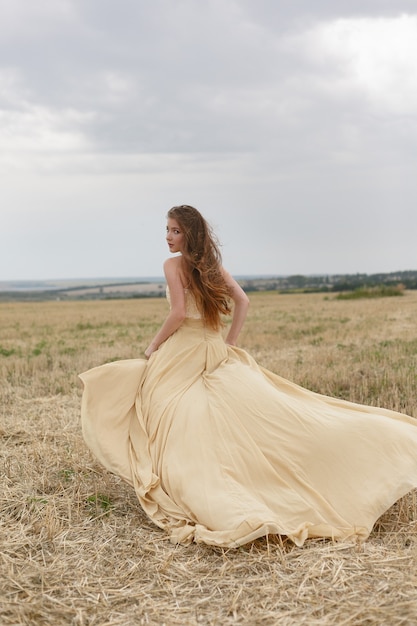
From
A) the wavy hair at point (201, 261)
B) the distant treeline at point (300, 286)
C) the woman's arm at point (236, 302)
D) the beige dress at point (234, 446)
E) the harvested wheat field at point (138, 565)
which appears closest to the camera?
the harvested wheat field at point (138, 565)

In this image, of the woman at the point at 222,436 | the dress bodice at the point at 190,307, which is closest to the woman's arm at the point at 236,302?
the woman at the point at 222,436

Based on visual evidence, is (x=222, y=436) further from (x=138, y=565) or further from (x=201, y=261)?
(x=201, y=261)

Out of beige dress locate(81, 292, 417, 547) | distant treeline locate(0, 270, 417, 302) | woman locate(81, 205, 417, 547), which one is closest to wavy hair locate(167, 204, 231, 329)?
woman locate(81, 205, 417, 547)

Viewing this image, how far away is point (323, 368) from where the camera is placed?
1064 cm

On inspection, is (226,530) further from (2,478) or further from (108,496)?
(2,478)

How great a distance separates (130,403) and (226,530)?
5.03 ft

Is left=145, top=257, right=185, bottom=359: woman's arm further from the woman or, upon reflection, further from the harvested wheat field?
the harvested wheat field

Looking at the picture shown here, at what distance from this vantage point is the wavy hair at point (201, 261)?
5.31 metres

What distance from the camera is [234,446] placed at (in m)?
4.77

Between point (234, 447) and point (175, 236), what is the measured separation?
1.74 meters

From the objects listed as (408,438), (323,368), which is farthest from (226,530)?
(323,368)

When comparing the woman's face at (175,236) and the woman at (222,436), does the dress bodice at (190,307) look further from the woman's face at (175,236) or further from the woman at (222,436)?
the woman's face at (175,236)

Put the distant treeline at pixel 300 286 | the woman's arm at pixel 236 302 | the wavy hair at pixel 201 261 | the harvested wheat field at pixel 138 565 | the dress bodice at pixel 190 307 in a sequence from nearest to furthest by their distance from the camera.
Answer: the harvested wheat field at pixel 138 565 → the wavy hair at pixel 201 261 → the dress bodice at pixel 190 307 → the woman's arm at pixel 236 302 → the distant treeline at pixel 300 286

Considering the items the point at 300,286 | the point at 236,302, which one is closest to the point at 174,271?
the point at 236,302
